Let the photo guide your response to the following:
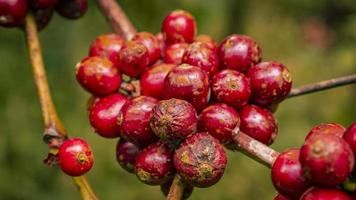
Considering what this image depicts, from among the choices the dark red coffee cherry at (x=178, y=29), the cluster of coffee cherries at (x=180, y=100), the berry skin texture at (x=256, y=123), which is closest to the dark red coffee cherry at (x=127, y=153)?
the cluster of coffee cherries at (x=180, y=100)

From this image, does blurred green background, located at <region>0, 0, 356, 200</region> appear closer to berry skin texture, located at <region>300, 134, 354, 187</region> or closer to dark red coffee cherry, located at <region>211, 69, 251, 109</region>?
dark red coffee cherry, located at <region>211, 69, 251, 109</region>

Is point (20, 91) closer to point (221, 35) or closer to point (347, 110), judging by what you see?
point (221, 35)

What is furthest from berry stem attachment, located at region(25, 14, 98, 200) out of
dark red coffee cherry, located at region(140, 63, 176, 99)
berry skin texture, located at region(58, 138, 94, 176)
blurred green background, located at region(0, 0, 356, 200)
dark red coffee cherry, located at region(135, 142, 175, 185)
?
blurred green background, located at region(0, 0, 356, 200)

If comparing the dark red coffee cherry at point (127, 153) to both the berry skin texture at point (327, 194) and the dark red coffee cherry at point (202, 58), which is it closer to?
the dark red coffee cherry at point (202, 58)

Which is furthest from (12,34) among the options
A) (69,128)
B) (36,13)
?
(36,13)

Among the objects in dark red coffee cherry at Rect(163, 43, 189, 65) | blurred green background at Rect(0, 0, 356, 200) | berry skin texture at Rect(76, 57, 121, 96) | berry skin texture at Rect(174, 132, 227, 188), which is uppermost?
dark red coffee cherry at Rect(163, 43, 189, 65)

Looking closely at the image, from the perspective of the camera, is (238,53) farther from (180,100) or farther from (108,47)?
(108,47)
